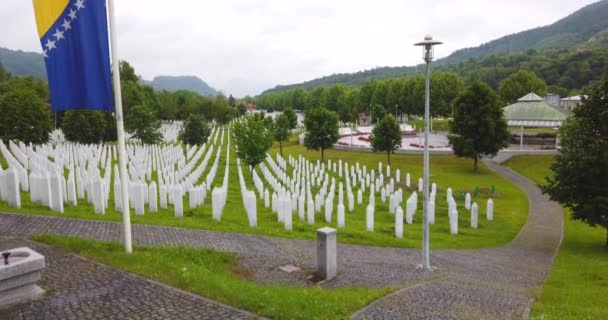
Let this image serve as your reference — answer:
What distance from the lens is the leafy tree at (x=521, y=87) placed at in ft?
253

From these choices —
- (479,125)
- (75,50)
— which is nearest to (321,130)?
(479,125)

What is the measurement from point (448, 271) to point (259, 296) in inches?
259

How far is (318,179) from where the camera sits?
28.7m

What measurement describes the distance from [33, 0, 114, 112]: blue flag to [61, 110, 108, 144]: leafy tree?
128ft

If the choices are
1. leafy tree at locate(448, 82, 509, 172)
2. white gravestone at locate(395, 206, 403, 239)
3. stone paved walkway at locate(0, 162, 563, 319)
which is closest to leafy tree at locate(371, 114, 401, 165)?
leafy tree at locate(448, 82, 509, 172)

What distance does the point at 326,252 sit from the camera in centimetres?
974

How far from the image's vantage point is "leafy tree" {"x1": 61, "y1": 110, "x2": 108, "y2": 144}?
145 ft

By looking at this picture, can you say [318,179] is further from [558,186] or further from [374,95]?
[374,95]

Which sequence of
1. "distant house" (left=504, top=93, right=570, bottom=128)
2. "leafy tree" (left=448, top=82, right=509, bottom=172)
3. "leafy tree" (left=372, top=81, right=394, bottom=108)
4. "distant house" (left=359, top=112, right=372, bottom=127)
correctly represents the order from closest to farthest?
"leafy tree" (left=448, top=82, right=509, bottom=172)
"distant house" (left=504, top=93, right=570, bottom=128)
"leafy tree" (left=372, top=81, right=394, bottom=108)
"distant house" (left=359, top=112, right=372, bottom=127)

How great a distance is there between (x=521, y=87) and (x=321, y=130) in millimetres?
51797

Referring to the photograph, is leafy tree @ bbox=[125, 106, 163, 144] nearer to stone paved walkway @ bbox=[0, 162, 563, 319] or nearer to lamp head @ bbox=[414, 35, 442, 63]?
stone paved walkway @ bbox=[0, 162, 563, 319]

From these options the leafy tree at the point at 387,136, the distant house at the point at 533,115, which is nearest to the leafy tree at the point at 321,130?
the leafy tree at the point at 387,136

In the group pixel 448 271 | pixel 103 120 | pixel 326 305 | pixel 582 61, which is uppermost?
pixel 582 61

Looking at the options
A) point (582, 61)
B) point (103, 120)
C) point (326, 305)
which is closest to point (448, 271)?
point (326, 305)
